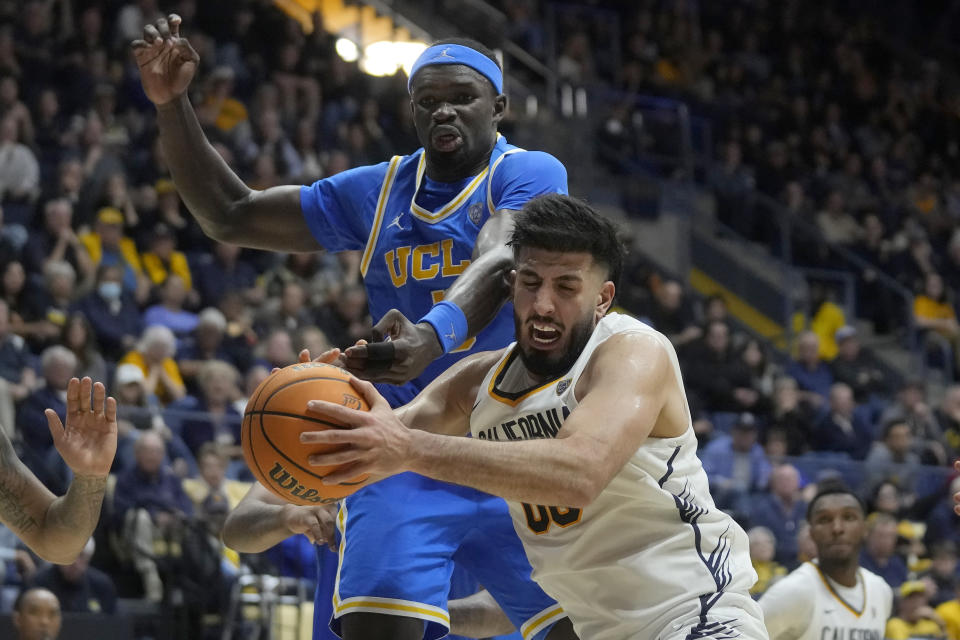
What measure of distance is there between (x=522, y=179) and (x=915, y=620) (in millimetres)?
6181

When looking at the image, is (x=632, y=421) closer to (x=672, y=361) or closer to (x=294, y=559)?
(x=672, y=361)

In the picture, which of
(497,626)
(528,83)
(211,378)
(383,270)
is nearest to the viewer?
(383,270)

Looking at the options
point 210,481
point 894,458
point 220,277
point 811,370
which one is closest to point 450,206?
point 210,481

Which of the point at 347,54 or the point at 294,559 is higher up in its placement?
the point at 347,54

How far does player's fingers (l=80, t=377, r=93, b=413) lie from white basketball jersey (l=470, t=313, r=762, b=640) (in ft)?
4.43

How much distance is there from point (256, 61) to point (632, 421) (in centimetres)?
1112

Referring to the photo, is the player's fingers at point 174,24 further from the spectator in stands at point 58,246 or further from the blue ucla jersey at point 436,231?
the spectator in stands at point 58,246

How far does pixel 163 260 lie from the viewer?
11.3 metres

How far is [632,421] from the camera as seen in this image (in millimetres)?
3553

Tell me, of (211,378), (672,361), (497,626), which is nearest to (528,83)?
(211,378)

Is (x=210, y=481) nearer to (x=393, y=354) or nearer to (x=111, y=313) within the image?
(x=111, y=313)

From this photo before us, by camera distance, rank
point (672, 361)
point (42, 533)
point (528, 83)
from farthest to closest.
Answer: point (528, 83) < point (42, 533) < point (672, 361)

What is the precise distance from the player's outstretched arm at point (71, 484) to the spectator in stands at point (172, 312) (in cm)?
611

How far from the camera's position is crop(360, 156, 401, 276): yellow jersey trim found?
5016 millimetres
